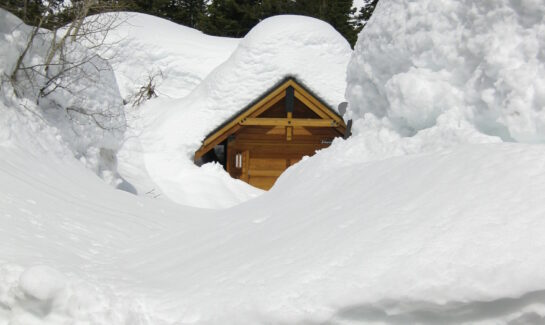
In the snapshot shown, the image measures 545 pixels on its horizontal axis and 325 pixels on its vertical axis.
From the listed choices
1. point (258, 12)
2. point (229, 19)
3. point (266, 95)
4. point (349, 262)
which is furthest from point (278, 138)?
point (349, 262)

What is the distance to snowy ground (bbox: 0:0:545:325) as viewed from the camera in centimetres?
241

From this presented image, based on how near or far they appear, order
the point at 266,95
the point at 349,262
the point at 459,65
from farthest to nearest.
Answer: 1. the point at 266,95
2. the point at 459,65
3. the point at 349,262

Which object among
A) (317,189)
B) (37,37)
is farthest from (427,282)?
(37,37)

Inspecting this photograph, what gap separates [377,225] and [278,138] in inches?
499

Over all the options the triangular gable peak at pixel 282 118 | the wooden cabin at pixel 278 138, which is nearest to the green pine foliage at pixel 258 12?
the wooden cabin at pixel 278 138

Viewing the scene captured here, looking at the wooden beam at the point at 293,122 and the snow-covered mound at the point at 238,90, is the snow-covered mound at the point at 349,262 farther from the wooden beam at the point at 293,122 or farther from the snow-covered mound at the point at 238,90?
the wooden beam at the point at 293,122

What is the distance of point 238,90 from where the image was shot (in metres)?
15.1

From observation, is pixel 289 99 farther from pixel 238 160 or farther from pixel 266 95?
pixel 238 160

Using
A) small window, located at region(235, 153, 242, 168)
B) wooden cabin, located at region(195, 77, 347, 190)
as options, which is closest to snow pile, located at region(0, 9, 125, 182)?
wooden cabin, located at region(195, 77, 347, 190)

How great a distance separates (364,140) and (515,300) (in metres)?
2.54

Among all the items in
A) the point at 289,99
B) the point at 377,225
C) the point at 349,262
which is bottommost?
the point at 349,262

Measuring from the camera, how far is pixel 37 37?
912 centimetres

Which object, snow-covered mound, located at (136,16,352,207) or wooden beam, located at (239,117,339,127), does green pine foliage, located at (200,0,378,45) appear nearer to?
snow-covered mound, located at (136,16,352,207)

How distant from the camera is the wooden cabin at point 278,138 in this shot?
14930 mm
